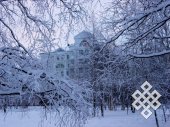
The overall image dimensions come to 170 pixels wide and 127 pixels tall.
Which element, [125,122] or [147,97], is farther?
[125,122]

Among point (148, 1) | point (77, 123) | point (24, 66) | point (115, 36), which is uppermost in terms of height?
point (148, 1)

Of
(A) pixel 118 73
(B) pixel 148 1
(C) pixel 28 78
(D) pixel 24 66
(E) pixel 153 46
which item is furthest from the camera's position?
(E) pixel 153 46

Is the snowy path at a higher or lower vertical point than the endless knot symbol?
lower

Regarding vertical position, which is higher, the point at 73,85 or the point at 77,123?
the point at 73,85

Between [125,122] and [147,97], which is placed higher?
[147,97]

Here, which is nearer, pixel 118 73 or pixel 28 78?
pixel 28 78

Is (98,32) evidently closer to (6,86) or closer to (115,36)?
(115,36)

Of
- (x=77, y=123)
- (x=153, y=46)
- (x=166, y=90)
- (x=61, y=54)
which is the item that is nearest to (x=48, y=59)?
(x=61, y=54)

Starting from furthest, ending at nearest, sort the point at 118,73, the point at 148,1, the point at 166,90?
the point at 166,90 → the point at 118,73 → the point at 148,1

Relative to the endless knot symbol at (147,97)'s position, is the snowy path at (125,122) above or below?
below

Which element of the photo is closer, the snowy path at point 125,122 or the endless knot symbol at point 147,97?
the endless knot symbol at point 147,97

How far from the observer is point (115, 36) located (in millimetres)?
7938

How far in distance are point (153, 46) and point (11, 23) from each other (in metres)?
4.61

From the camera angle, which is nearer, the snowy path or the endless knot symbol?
the endless knot symbol
